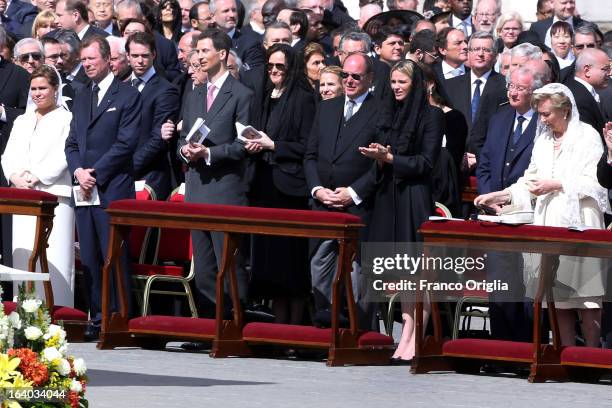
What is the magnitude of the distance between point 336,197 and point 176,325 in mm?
1530

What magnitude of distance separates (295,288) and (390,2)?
6.84 metres

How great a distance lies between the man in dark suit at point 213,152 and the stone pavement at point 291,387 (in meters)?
0.85

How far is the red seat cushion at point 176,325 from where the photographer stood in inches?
505

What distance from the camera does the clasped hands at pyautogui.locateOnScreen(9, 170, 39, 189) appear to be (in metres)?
13.8

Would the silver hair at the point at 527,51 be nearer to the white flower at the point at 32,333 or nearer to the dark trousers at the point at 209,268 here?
the dark trousers at the point at 209,268

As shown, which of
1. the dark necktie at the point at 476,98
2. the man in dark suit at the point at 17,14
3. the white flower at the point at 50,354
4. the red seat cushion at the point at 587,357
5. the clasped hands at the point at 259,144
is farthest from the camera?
the man in dark suit at the point at 17,14

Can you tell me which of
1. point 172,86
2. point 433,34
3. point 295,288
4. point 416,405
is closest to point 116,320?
point 295,288

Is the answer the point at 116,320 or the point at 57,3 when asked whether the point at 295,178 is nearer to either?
the point at 116,320

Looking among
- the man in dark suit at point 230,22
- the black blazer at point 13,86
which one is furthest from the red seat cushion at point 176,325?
the man in dark suit at point 230,22

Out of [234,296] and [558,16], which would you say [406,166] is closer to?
[234,296]

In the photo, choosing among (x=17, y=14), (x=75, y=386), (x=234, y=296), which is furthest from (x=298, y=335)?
(x=17, y=14)

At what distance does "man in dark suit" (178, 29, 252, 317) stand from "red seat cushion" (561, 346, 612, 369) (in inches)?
105

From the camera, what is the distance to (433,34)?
15.9m

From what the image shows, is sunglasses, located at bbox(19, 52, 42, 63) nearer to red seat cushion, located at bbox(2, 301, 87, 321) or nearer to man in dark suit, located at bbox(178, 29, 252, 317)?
man in dark suit, located at bbox(178, 29, 252, 317)
